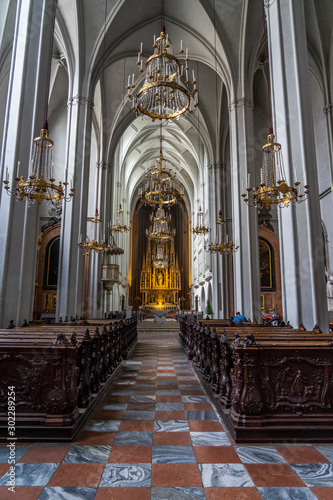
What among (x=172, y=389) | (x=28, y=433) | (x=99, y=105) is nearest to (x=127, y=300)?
(x=99, y=105)

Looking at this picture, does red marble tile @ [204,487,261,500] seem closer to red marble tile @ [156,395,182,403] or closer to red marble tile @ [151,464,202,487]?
red marble tile @ [151,464,202,487]

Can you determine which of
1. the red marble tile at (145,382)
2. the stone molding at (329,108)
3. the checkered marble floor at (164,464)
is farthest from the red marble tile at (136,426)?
the stone molding at (329,108)

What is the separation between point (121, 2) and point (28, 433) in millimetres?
14489

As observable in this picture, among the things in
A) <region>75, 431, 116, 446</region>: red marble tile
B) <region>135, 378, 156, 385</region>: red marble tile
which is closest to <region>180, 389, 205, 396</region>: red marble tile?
<region>135, 378, 156, 385</region>: red marble tile

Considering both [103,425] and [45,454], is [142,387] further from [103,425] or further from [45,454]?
[45,454]

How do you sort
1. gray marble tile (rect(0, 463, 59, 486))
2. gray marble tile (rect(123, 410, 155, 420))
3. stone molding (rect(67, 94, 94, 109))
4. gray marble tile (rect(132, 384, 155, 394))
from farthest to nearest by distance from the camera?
stone molding (rect(67, 94, 94, 109)) → gray marble tile (rect(132, 384, 155, 394)) → gray marble tile (rect(123, 410, 155, 420)) → gray marble tile (rect(0, 463, 59, 486))

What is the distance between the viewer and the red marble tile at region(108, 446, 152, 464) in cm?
285

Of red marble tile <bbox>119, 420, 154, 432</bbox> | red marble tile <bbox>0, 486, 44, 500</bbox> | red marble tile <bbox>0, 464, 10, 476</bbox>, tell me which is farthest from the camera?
red marble tile <bbox>119, 420, 154, 432</bbox>

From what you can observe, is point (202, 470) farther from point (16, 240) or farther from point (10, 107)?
point (10, 107)

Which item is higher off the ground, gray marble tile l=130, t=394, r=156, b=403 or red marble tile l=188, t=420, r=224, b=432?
gray marble tile l=130, t=394, r=156, b=403

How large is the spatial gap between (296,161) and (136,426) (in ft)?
19.8

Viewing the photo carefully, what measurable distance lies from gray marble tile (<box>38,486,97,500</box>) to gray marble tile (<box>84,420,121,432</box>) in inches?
46.3

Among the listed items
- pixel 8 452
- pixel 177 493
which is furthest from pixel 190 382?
pixel 177 493

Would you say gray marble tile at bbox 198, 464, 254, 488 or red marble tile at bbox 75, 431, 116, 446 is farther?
red marble tile at bbox 75, 431, 116, 446
